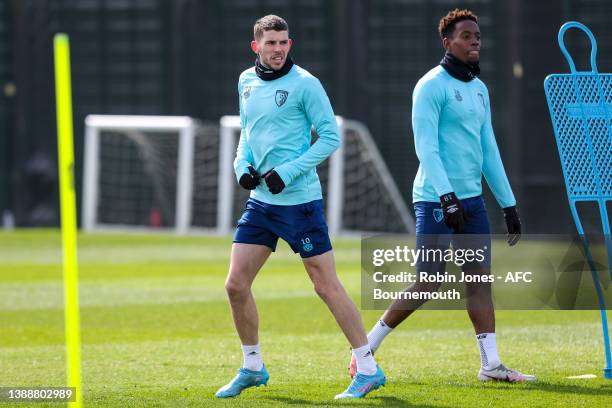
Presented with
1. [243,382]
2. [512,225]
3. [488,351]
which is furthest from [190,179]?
[243,382]

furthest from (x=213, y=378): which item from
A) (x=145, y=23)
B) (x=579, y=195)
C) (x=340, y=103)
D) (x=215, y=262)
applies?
(x=145, y=23)

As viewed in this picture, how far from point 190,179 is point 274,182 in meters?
17.1

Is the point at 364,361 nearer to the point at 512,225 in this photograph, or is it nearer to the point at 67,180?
the point at 512,225

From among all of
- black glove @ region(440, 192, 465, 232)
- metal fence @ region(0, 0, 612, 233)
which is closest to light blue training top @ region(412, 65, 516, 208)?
black glove @ region(440, 192, 465, 232)

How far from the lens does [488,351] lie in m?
7.41

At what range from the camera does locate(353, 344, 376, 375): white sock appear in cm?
689

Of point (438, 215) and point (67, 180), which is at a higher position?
point (67, 180)

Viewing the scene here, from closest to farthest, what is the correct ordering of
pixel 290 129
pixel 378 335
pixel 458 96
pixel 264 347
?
pixel 290 129, pixel 458 96, pixel 378 335, pixel 264 347

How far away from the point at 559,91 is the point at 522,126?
47.2 feet

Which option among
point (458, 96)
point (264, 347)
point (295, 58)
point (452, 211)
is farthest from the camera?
point (295, 58)

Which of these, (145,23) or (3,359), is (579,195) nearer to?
(3,359)

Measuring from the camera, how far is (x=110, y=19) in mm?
25359

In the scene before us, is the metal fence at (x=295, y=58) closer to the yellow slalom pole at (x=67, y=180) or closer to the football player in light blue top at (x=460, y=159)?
the football player in light blue top at (x=460, y=159)

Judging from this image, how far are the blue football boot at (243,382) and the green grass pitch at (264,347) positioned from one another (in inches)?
2.5
